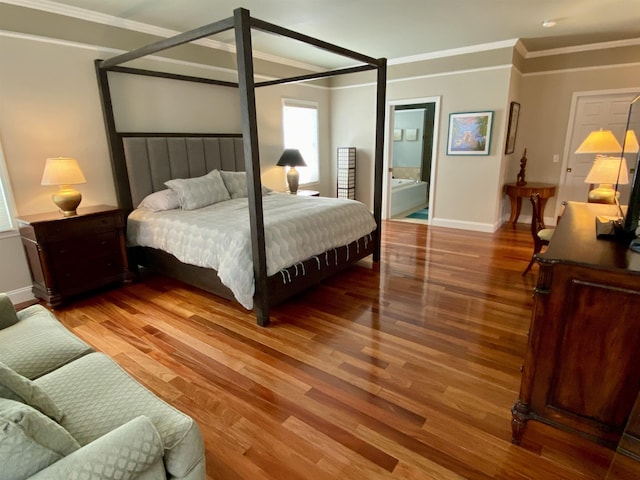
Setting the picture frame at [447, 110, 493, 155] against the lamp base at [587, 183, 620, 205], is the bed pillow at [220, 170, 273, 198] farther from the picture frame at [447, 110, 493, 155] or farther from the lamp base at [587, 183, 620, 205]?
the lamp base at [587, 183, 620, 205]

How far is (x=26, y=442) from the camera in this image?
0.89m

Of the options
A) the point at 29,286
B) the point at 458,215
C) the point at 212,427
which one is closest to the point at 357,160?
the point at 458,215

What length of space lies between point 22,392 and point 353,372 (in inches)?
65.4


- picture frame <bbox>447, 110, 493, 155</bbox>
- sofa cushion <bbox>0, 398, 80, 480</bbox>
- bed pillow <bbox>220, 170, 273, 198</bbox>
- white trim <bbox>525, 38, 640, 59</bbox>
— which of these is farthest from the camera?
picture frame <bbox>447, 110, 493, 155</bbox>

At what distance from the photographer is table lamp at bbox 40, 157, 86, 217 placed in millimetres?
3008

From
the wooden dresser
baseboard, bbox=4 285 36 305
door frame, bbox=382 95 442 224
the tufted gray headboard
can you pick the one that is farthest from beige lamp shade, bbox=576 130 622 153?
baseboard, bbox=4 285 36 305

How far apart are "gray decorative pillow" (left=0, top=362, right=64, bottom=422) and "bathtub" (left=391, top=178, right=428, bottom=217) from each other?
6.09m

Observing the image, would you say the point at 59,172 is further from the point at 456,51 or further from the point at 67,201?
the point at 456,51

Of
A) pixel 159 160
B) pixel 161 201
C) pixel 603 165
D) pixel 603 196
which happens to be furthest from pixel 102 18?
pixel 603 196

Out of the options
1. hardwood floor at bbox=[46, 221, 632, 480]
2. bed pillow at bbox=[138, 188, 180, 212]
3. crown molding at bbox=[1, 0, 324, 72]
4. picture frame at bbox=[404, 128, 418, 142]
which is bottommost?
hardwood floor at bbox=[46, 221, 632, 480]

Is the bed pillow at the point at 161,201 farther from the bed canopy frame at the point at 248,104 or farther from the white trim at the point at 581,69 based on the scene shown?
the white trim at the point at 581,69

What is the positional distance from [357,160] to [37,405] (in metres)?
6.10

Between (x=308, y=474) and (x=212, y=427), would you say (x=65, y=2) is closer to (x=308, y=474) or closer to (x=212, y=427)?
(x=212, y=427)

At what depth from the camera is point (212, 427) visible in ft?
5.95
